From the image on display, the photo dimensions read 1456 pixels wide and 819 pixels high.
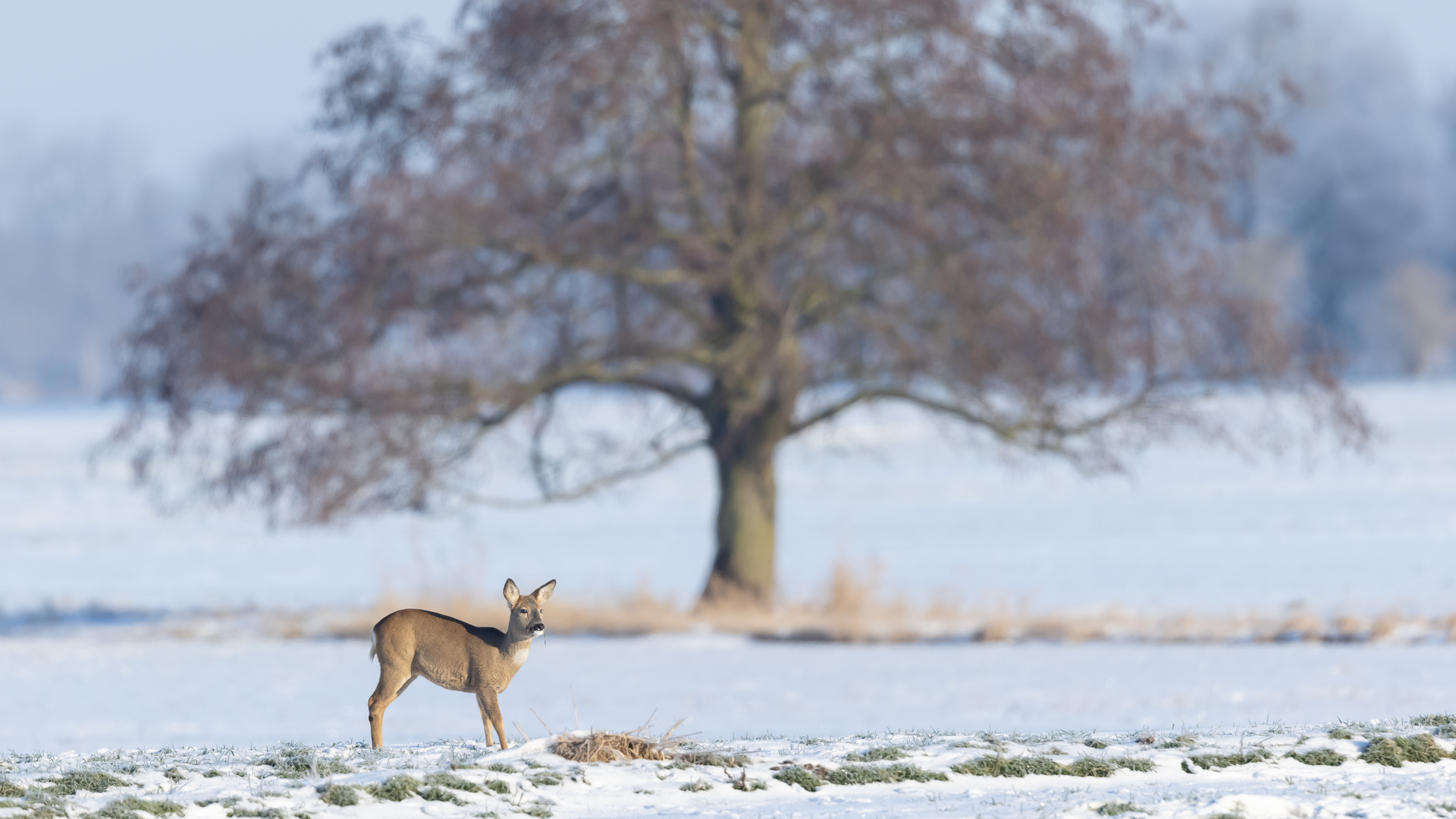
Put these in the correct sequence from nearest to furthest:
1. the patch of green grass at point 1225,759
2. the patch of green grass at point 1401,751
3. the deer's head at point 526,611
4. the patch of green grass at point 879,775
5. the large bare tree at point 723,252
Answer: the deer's head at point 526,611
the patch of green grass at point 879,775
the patch of green grass at point 1225,759
the patch of green grass at point 1401,751
the large bare tree at point 723,252

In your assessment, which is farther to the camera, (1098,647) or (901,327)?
(901,327)

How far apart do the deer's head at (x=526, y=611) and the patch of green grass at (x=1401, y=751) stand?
10.9ft

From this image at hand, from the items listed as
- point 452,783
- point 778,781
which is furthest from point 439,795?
point 778,781

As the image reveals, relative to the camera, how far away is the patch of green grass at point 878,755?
675cm

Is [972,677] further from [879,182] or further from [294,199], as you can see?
[294,199]

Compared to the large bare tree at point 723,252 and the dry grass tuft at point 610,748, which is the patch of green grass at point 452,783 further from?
the large bare tree at point 723,252

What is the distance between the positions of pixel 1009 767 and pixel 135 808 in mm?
3109

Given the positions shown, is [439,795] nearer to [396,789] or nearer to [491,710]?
[396,789]

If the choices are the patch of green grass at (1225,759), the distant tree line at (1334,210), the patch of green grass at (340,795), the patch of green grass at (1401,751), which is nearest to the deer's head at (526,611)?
the patch of green grass at (340,795)

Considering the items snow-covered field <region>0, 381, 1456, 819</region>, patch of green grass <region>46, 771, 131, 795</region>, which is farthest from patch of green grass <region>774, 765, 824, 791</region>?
patch of green grass <region>46, 771, 131, 795</region>

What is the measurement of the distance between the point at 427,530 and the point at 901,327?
51.3ft

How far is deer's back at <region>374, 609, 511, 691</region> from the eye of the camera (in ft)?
19.5

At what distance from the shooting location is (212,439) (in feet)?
58.1

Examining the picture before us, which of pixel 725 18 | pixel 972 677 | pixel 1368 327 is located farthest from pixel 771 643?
pixel 1368 327
